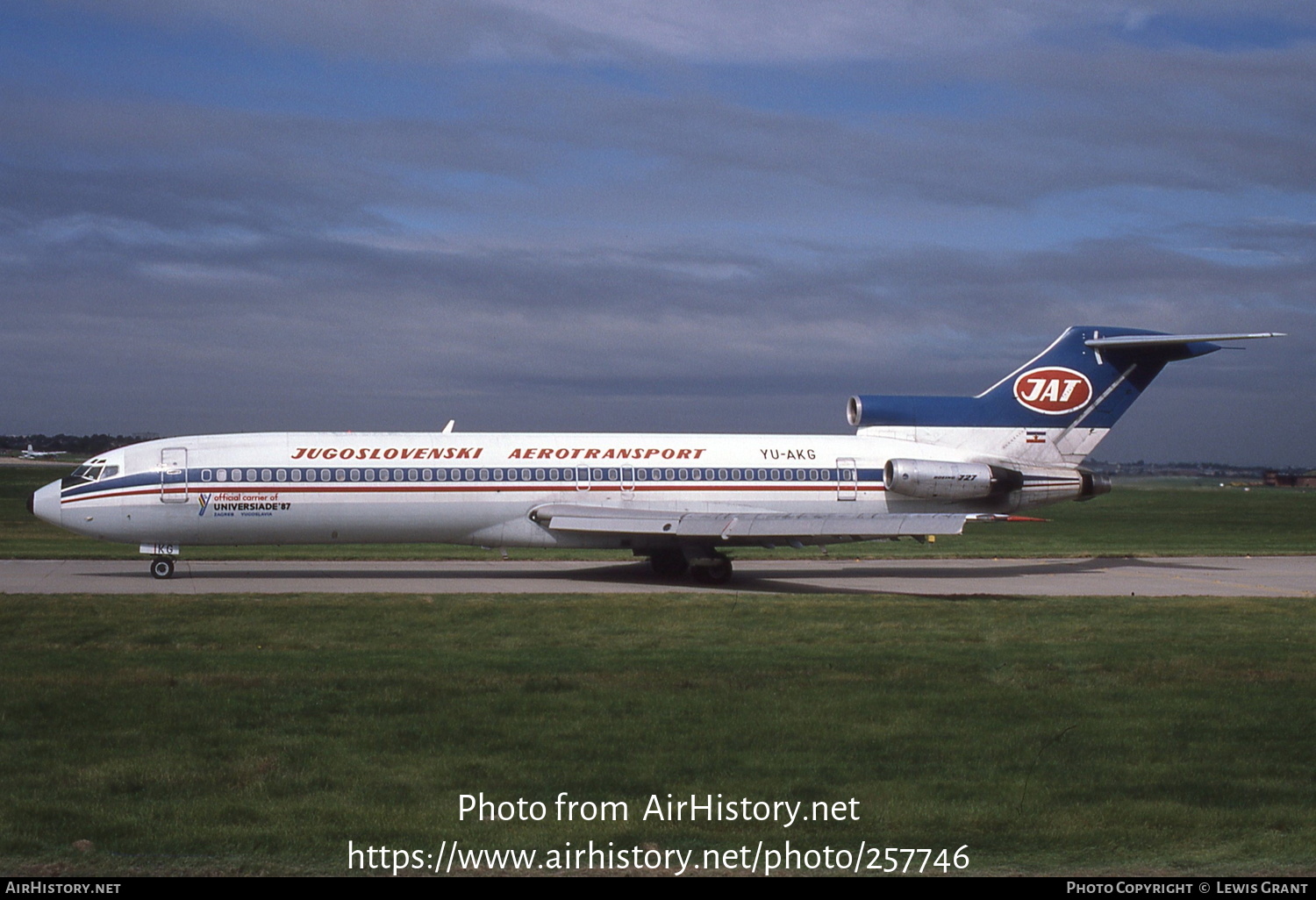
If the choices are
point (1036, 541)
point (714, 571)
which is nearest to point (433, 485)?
point (714, 571)

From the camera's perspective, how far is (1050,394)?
1183 inches

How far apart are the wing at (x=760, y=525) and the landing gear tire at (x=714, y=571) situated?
2.21 ft

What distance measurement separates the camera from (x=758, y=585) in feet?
86.0

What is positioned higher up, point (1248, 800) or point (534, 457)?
point (534, 457)

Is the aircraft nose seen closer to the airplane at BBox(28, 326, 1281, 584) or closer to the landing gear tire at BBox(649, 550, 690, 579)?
the airplane at BBox(28, 326, 1281, 584)

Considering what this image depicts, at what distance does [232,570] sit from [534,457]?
7.69 meters

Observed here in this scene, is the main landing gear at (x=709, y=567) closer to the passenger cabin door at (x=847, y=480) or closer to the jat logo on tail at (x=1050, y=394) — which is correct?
the passenger cabin door at (x=847, y=480)

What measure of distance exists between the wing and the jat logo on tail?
18.7ft

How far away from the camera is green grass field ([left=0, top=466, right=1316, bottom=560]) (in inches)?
1346

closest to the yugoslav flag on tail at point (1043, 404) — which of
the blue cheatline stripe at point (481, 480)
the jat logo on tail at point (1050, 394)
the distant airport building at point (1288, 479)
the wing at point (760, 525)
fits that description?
the jat logo on tail at point (1050, 394)

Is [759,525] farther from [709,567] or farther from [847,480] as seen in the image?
[847,480]

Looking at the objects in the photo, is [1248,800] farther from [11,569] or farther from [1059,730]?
[11,569]

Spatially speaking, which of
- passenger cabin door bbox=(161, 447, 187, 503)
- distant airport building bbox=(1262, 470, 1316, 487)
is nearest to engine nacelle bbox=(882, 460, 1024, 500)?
passenger cabin door bbox=(161, 447, 187, 503)

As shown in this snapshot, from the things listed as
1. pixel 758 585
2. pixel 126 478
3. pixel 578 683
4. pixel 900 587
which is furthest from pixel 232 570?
pixel 578 683
